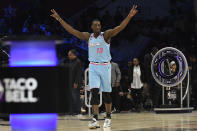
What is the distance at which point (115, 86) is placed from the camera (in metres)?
11.1

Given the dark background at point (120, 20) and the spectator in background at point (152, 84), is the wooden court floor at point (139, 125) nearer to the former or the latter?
the spectator in background at point (152, 84)

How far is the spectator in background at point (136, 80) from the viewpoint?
11875 millimetres

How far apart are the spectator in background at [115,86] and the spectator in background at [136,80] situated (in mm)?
441

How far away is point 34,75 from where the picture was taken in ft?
A: 7.30

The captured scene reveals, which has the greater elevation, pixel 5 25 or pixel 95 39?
pixel 5 25

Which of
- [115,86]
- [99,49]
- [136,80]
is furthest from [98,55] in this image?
[136,80]

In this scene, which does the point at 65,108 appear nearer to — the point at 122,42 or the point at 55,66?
the point at 55,66

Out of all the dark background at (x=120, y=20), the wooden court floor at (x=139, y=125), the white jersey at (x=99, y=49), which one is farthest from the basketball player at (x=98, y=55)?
the dark background at (x=120, y=20)

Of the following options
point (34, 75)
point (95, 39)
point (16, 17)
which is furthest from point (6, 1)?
point (34, 75)

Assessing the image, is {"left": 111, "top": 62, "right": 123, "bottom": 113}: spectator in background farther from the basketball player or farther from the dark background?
the basketball player

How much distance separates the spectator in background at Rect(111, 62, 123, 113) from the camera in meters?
10.8

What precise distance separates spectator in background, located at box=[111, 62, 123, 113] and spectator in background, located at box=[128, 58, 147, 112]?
1.45ft

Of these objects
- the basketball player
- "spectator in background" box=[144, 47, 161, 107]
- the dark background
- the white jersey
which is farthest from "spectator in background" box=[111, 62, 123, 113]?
the white jersey

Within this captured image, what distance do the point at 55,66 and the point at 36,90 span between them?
0.51 ft
